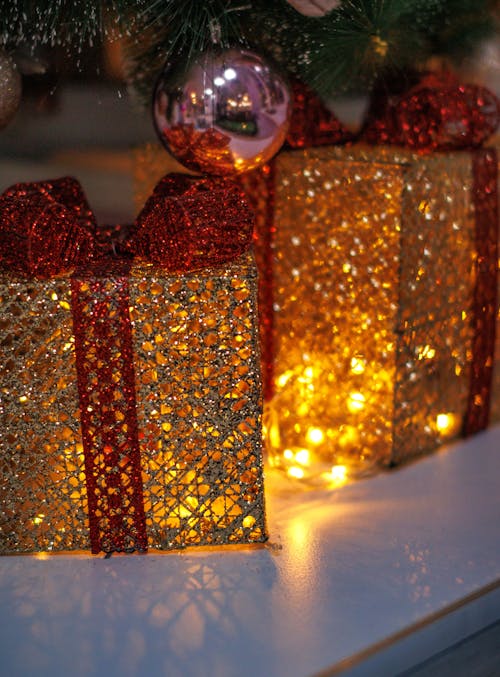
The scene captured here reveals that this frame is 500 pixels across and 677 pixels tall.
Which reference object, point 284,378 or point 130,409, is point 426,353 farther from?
point 130,409

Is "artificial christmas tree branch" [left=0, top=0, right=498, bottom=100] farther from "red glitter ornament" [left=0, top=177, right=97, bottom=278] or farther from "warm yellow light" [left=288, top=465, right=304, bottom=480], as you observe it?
"warm yellow light" [left=288, top=465, right=304, bottom=480]

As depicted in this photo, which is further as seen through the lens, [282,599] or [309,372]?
[309,372]

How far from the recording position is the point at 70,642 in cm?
72

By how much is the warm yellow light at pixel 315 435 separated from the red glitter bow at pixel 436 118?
1.17 feet

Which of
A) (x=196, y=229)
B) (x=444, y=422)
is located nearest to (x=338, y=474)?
(x=444, y=422)

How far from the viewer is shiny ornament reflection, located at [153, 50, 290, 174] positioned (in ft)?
2.82

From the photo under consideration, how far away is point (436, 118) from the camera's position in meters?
1.02

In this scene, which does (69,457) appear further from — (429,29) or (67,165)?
(429,29)

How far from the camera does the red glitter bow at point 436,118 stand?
40.1 inches

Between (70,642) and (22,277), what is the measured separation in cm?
33

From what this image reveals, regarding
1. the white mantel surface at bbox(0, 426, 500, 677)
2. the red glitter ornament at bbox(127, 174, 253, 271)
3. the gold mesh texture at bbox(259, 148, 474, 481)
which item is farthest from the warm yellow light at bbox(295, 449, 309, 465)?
the red glitter ornament at bbox(127, 174, 253, 271)

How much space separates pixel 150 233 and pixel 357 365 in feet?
1.08

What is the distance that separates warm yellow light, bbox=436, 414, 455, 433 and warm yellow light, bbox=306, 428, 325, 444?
15cm

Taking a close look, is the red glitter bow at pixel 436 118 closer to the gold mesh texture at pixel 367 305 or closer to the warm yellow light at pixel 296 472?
the gold mesh texture at pixel 367 305
